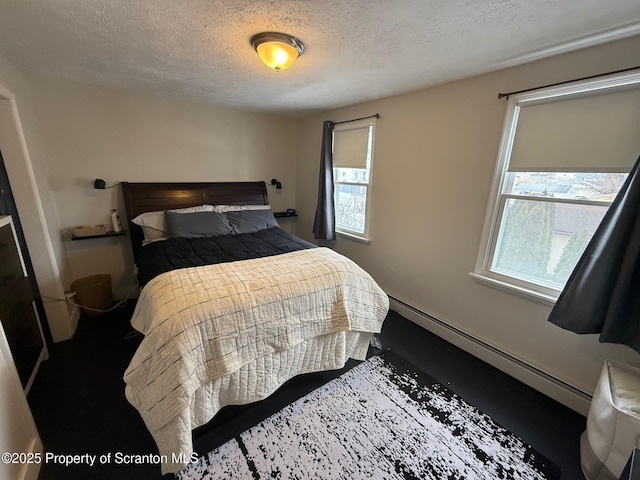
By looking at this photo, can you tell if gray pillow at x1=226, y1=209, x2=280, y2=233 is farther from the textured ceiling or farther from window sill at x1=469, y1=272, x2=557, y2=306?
window sill at x1=469, y1=272, x2=557, y2=306

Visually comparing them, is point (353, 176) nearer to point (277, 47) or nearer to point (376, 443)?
point (277, 47)

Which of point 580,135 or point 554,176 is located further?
point 554,176

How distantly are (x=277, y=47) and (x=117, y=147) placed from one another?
2.25 m

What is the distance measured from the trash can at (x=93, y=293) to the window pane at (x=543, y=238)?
361 cm

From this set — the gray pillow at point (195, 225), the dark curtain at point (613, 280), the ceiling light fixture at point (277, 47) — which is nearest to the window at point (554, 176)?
the dark curtain at point (613, 280)

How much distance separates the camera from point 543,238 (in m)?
1.82

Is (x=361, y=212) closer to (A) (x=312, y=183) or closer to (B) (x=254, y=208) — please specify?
(A) (x=312, y=183)

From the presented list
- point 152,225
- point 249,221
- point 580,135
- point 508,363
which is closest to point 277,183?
point 249,221

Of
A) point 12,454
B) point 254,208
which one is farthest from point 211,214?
point 12,454

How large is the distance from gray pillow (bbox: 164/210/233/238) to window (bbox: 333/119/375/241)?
1.45m

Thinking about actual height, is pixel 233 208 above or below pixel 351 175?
below

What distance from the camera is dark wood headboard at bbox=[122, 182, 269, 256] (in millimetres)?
2795

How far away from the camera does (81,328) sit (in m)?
2.41

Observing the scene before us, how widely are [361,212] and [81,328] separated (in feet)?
10.0
